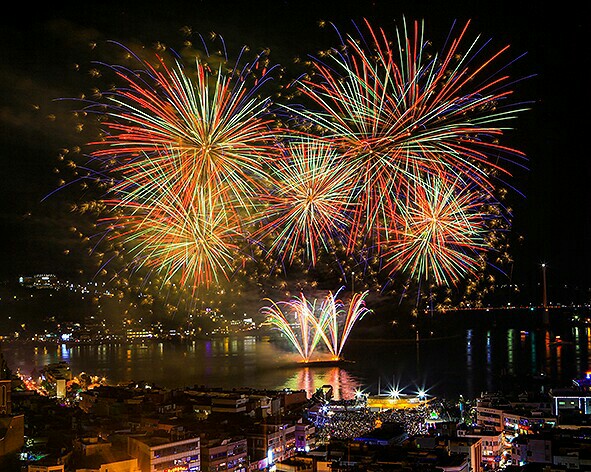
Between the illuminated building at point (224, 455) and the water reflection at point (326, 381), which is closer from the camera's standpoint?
the illuminated building at point (224, 455)

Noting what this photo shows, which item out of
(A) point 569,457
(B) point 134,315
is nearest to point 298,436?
(A) point 569,457

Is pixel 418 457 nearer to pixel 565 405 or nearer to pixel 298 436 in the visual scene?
pixel 298 436

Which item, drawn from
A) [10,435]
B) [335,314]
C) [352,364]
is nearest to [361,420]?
[10,435]

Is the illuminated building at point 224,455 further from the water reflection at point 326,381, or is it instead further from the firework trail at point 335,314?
the water reflection at point 326,381

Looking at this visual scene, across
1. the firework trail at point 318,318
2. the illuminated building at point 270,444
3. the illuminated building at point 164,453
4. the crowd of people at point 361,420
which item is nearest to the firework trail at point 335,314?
the firework trail at point 318,318

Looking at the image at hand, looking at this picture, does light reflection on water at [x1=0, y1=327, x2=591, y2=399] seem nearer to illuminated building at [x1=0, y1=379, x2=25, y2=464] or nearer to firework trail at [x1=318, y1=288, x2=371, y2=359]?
firework trail at [x1=318, y1=288, x2=371, y2=359]

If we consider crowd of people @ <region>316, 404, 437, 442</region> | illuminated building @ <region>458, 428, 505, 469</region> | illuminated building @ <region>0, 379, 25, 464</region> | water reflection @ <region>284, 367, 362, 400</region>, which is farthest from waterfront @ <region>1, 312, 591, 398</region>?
illuminated building @ <region>0, 379, 25, 464</region>

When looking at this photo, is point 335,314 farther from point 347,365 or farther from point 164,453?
point 164,453
